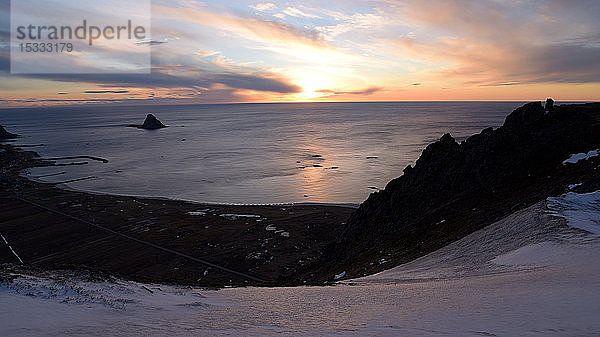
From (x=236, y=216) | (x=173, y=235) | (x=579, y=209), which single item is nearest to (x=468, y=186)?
(x=579, y=209)

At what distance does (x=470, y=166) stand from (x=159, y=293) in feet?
68.3

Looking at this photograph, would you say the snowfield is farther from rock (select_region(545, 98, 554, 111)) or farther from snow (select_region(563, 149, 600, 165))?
rock (select_region(545, 98, 554, 111))

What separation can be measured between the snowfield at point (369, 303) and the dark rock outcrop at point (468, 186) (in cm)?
555

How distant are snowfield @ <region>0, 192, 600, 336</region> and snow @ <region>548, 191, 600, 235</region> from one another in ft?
0.68

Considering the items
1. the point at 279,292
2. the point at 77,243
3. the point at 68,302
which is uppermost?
the point at 68,302

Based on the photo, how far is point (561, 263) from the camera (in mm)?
10398

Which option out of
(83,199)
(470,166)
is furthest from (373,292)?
(83,199)

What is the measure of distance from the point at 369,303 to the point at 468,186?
16.9m

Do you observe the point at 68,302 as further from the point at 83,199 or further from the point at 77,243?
the point at 83,199

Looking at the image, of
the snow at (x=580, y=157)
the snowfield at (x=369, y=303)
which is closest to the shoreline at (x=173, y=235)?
the snowfield at (x=369, y=303)

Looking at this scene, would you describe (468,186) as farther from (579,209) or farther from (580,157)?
(579,209)

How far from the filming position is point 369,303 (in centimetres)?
923

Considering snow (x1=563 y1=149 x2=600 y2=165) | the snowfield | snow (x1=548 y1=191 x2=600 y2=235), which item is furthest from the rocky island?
the snowfield

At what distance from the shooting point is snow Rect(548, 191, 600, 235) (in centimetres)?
1302
